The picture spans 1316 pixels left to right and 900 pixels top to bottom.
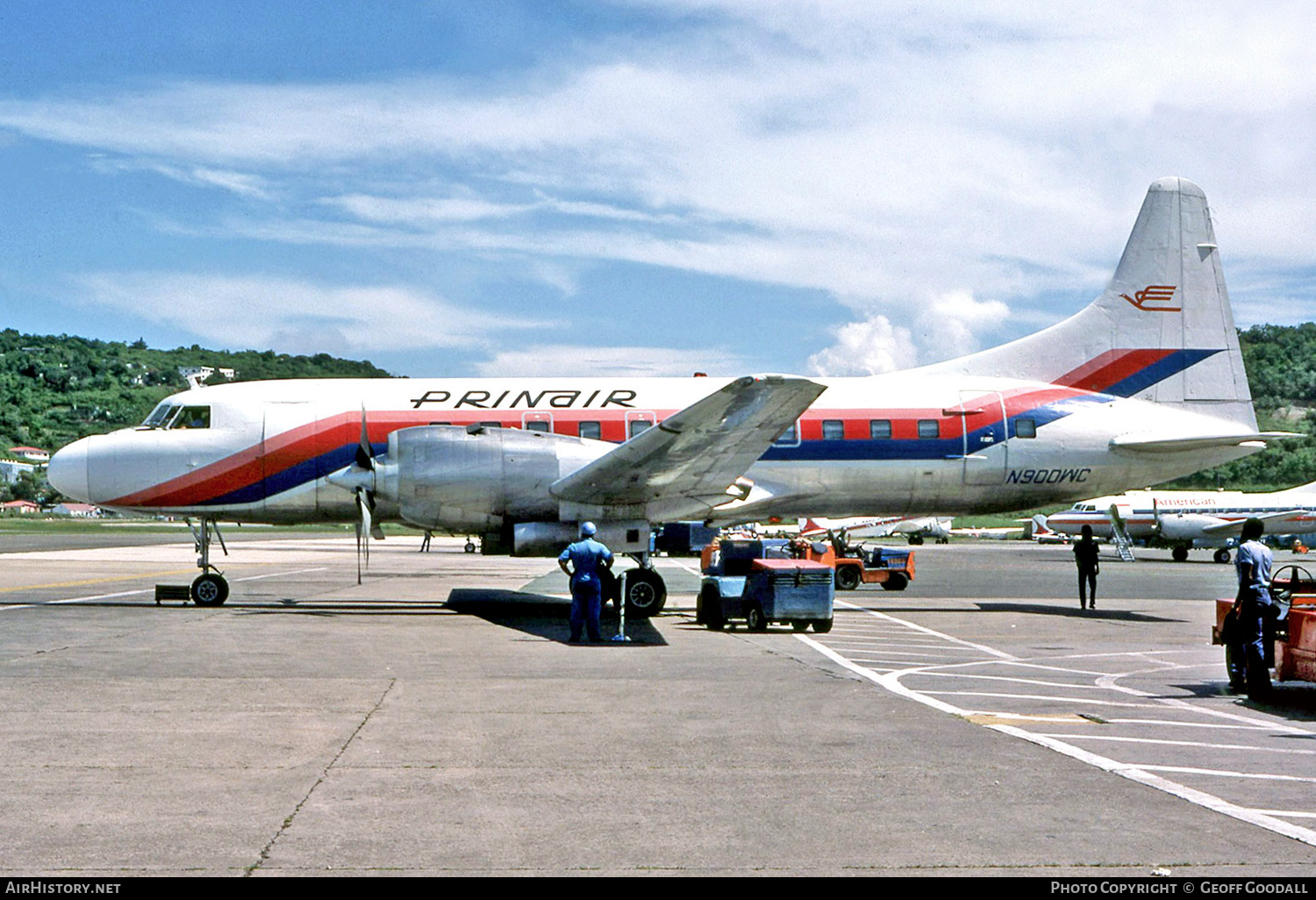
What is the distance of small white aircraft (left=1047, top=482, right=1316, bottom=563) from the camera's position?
5356 centimetres

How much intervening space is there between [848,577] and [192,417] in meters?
17.0

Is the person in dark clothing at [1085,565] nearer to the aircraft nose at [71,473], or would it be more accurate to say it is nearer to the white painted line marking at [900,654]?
the white painted line marking at [900,654]

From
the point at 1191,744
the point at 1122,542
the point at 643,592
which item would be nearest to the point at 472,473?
the point at 643,592

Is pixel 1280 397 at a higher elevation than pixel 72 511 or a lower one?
higher

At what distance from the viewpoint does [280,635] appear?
1681cm

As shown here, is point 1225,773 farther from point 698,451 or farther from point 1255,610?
point 698,451

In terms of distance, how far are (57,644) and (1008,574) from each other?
31.2 metres

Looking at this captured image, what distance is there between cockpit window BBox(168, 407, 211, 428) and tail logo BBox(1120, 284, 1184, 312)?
19.2m

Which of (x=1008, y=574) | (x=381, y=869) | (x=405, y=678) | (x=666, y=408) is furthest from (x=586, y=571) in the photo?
(x=1008, y=574)

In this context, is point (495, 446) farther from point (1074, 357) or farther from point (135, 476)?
point (1074, 357)

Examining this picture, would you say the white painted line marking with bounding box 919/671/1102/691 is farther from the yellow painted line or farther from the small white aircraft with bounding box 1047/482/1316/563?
the small white aircraft with bounding box 1047/482/1316/563

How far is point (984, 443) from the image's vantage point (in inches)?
907

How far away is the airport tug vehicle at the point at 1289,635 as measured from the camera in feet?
36.8
